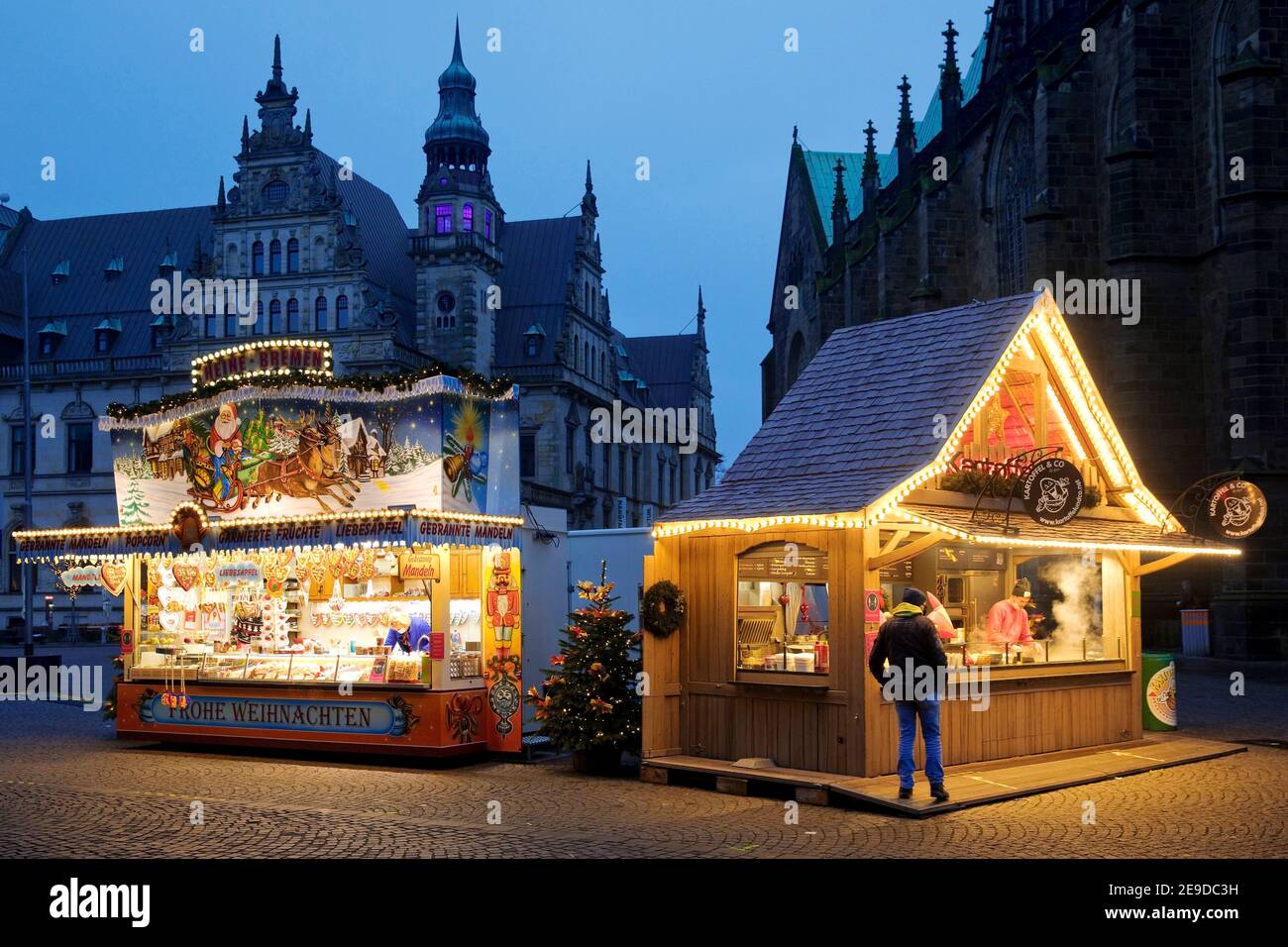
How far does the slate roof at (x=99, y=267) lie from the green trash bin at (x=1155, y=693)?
5997cm

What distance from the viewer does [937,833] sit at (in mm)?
11273

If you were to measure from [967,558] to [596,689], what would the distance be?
15.0 ft

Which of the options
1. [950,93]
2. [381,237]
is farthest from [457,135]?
[950,93]

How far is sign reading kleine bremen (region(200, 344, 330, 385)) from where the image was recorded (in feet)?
60.1

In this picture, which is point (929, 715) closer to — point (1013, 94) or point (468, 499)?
point (468, 499)

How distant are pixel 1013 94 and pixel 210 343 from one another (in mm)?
39114

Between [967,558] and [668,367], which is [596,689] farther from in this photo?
[668,367]

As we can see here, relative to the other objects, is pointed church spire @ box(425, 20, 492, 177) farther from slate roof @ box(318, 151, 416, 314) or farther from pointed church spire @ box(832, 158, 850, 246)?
pointed church spire @ box(832, 158, 850, 246)

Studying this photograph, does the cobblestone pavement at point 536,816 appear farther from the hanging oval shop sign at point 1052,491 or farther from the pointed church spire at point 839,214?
the pointed church spire at point 839,214

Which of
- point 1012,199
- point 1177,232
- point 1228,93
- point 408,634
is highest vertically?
point 1012,199

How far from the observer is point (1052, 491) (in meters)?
14.9

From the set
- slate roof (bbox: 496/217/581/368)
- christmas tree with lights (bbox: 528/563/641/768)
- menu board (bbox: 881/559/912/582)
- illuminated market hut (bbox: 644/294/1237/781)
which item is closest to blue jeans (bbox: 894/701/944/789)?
illuminated market hut (bbox: 644/294/1237/781)

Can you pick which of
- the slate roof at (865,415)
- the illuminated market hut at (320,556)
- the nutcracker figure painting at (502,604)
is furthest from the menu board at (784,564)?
the illuminated market hut at (320,556)
